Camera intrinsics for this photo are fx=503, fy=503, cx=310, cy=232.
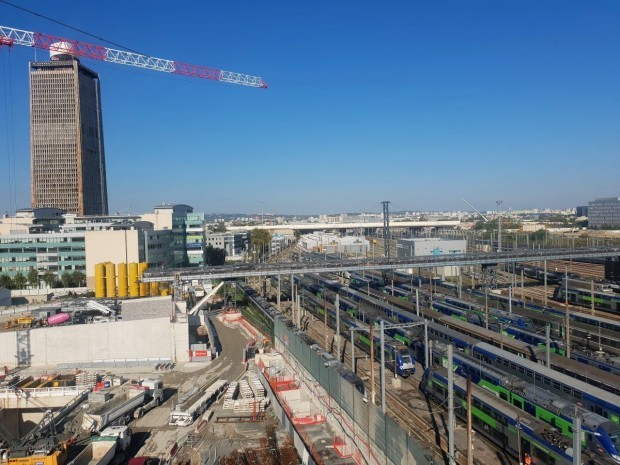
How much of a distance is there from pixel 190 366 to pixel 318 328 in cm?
665

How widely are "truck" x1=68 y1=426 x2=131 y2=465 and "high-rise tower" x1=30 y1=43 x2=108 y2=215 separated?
53835mm

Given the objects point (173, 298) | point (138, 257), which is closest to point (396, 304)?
point (173, 298)

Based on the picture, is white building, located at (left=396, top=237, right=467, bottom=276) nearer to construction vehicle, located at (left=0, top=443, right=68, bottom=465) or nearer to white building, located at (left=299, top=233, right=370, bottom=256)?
white building, located at (left=299, top=233, right=370, bottom=256)

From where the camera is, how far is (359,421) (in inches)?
384

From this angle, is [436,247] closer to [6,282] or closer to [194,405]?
[6,282]

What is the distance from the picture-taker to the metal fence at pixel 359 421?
7.80 metres

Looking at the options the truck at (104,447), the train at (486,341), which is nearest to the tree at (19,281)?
the train at (486,341)

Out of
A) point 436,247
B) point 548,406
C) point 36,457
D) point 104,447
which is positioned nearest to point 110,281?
Result: point 104,447

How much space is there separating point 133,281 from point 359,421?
77.7 feet

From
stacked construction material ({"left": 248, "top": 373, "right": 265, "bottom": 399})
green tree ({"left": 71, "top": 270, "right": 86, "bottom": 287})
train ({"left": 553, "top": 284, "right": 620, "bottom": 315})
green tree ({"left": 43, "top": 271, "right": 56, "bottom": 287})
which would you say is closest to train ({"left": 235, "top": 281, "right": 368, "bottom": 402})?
stacked construction material ({"left": 248, "top": 373, "right": 265, "bottom": 399})

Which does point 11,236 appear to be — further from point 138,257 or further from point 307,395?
point 307,395

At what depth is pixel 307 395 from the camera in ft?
43.5

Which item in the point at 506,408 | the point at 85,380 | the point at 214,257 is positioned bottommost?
the point at 85,380

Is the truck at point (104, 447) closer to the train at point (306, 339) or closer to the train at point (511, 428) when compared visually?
the train at point (306, 339)
